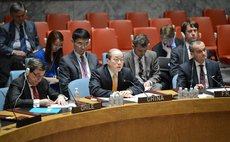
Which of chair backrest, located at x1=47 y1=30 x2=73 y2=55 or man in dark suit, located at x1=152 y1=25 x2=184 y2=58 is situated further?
chair backrest, located at x1=47 y1=30 x2=73 y2=55

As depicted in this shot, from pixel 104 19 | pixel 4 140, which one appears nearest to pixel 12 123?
pixel 4 140

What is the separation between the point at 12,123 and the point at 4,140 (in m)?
0.34

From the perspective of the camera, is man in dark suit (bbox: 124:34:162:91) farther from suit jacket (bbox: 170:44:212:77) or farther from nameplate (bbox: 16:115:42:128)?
nameplate (bbox: 16:115:42:128)

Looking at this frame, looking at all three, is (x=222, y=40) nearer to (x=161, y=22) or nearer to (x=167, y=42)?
(x=161, y=22)

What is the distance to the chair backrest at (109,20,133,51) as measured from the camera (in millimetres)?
7199

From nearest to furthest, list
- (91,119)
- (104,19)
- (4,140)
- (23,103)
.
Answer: (4,140)
(91,119)
(23,103)
(104,19)

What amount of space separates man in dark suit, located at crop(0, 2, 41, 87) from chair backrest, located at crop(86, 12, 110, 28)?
177 centimetres

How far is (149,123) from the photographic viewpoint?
3807 mm

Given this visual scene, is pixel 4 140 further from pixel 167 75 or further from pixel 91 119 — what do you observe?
pixel 167 75

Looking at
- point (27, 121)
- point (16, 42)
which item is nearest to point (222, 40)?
point (16, 42)

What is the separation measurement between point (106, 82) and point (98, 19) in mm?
A: 3428

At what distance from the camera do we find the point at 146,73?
5.48m

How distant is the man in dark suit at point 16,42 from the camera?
5809 mm

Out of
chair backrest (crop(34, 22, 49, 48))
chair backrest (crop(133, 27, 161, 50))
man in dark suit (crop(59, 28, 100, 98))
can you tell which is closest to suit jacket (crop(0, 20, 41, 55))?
chair backrest (crop(34, 22, 49, 48))
